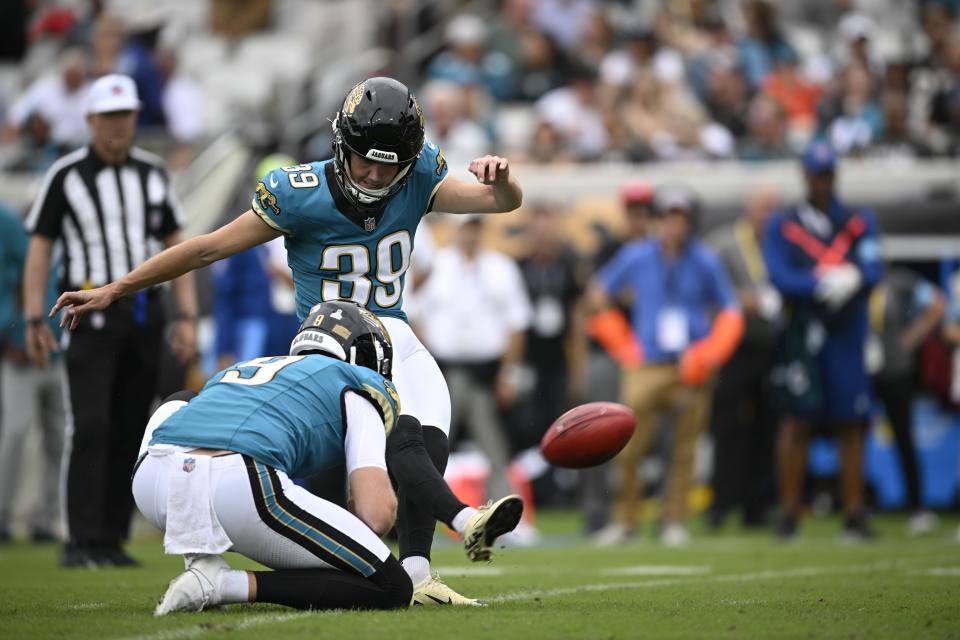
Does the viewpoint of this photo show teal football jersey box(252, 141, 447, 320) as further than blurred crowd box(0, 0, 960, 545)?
No

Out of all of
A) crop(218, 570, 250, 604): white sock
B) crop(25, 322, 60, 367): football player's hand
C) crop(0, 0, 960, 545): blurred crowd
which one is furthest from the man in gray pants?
crop(218, 570, 250, 604): white sock

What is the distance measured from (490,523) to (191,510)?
2.85 feet

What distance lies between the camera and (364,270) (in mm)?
5348

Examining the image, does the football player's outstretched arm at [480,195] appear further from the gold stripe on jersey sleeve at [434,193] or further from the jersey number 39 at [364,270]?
the jersey number 39 at [364,270]

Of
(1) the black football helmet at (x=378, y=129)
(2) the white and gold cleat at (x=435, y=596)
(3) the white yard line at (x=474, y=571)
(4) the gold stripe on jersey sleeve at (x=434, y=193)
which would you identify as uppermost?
(1) the black football helmet at (x=378, y=129)

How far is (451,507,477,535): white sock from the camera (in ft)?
14.9

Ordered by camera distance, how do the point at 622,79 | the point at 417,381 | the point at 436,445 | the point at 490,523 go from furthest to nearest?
the point at 622,79, the point at 417,381, the point at 436,445, the point at 490,523

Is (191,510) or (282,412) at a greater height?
(282,412)

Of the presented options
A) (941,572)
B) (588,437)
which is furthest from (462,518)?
(941,572)

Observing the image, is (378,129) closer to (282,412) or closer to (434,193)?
(434,193)

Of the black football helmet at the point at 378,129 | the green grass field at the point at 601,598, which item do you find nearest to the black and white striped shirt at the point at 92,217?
the green grass field at the point at 601,598

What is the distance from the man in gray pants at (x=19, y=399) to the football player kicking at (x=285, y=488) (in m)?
4.41

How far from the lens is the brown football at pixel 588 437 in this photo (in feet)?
17.9

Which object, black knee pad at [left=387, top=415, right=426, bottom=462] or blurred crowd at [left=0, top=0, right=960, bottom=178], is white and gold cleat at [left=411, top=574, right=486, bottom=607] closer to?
black knee pad at [left=387, top=415, right=426, bottom=462]
